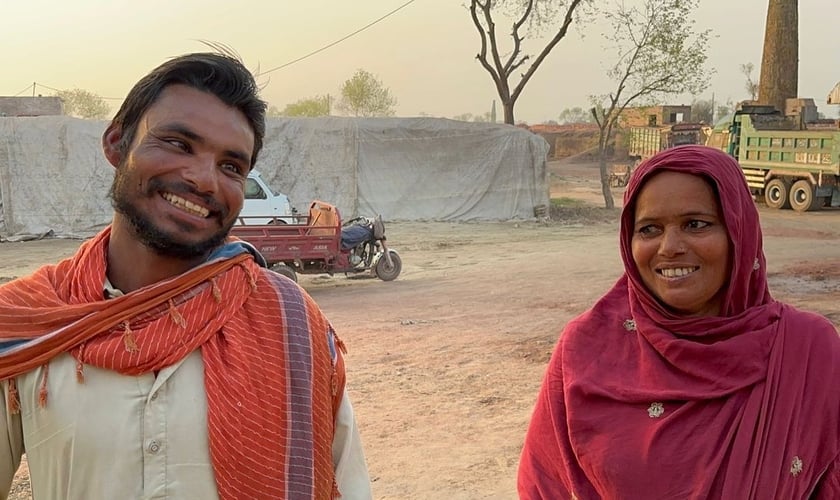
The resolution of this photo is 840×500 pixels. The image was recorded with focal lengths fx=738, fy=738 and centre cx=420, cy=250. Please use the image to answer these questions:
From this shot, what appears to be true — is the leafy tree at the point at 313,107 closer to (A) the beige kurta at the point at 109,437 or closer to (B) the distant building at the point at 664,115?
(B) the distant building at the point at 664,115

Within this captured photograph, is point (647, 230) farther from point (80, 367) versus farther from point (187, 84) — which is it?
point (80, 367)

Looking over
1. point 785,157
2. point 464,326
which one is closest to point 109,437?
point 464,326

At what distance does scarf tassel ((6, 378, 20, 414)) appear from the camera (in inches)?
53.2

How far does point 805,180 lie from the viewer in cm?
1872

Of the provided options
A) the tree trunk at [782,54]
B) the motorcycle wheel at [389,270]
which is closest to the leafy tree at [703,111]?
the tree trunk at [782,54]

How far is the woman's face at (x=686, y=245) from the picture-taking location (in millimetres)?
1842

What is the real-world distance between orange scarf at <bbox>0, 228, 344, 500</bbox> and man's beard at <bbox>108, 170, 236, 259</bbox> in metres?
0.05

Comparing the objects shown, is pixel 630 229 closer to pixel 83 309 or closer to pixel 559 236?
pixel 83 309

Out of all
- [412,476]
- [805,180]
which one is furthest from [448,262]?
[805,180]

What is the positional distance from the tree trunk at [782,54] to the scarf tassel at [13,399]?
27.6 meters

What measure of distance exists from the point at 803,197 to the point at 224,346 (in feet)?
65.9

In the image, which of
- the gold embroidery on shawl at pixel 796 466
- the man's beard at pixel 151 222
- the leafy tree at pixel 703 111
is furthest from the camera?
the leafy tree at pixel 703 111

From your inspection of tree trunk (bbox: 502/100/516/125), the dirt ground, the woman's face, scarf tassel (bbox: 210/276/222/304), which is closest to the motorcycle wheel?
the dirt ground

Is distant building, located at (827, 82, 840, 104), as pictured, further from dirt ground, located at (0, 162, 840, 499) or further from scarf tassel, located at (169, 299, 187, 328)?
scarf tassel, located at (169, 299, 187, 328)
